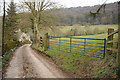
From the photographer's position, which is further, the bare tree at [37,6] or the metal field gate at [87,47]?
the bare tree at [37,6]

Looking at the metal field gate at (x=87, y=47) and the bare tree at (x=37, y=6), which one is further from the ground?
the bare tree at (x=37, y=6)

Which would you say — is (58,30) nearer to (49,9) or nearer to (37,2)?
(49,9)

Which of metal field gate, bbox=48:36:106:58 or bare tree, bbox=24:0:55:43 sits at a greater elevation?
bare tree, bbox=24:0:55:43

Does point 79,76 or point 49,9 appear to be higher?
point 49,9

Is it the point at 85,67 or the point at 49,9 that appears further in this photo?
the point at 49,9

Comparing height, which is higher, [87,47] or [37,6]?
[37,6]

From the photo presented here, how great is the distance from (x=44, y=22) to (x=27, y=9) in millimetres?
3384

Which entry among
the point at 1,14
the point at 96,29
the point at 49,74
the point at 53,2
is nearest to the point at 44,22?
the point at 53,2

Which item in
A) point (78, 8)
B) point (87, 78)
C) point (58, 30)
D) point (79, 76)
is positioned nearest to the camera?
point (87, 78)

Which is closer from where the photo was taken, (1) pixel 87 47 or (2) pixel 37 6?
(1) pixel 87 47

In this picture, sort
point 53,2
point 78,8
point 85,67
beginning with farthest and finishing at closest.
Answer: point 53,2 → point 78,8 → point 85,67

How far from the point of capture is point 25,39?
3366 cm

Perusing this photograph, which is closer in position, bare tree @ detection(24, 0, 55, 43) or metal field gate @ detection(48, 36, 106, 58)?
metal field gate @ detection(48, 36, 106, 58)

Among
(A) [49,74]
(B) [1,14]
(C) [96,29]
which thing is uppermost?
(B) [1,14]
